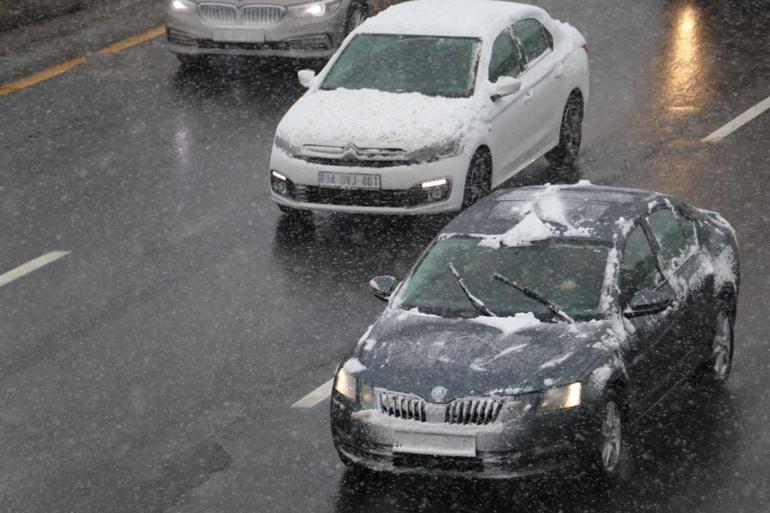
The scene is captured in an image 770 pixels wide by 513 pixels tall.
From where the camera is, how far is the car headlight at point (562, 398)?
1027 centimetres

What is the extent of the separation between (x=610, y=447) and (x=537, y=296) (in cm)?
105

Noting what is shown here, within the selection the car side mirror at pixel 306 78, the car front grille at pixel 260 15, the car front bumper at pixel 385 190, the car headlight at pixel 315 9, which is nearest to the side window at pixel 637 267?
the car front bumper at pixel 385 190

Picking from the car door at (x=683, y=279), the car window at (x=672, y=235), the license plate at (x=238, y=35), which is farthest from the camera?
the license plate at (x=238, y=35)

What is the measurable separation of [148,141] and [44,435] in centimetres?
722

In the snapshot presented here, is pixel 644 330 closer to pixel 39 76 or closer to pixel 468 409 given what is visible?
pixel 468 409

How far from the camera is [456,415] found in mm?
10227

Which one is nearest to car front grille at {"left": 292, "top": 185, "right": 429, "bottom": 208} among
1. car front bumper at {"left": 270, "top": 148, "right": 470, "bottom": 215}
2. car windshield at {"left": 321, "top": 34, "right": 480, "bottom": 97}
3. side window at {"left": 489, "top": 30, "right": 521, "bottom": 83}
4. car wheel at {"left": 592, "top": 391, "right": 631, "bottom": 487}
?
car front bumper at {"left": 270, "top": 148, "right": 470, "bottom": 215}

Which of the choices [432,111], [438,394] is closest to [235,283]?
[432,111]

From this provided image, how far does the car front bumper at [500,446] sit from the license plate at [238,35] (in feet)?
34.3

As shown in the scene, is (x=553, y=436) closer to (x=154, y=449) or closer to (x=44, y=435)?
(x=154, y=449)

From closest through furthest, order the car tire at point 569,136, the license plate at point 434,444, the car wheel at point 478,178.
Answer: the license plate at point 434,444
the car wheel at point 478,178
the car tire at point 569,136

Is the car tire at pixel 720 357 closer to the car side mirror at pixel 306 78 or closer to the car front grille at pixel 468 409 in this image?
the car front grille at pixel 468 409

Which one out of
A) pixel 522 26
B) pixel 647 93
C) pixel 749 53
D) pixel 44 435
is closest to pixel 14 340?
pixel 44 435

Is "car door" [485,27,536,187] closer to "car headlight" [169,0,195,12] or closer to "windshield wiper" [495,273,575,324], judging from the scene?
"car headlight" [169,0,195,12]
